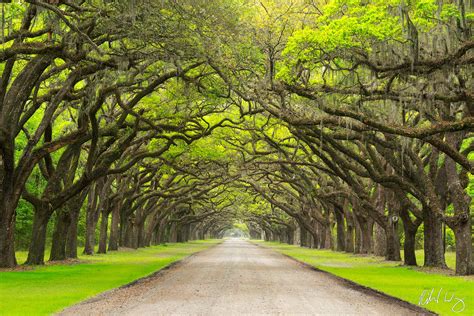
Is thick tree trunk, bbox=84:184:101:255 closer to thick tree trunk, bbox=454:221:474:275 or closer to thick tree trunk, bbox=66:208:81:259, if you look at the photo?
thick tree trunk, bbox=66:208:81:259

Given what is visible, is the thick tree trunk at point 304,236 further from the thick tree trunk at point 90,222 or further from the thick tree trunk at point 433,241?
the thick tree trunk at point 433,241

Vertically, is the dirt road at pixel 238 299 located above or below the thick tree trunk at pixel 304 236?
below

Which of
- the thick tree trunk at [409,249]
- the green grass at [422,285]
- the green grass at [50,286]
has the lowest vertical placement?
the green grass at [50,286]

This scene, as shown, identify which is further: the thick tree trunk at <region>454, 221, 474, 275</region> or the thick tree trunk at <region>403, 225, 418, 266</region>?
the thick tree trunk at <region>403, 225, 418, 266</region>

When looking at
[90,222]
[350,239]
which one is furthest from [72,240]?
[350,239]

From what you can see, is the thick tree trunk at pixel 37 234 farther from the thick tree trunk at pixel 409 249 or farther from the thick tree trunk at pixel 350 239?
the thick tree trunk at pixel 350 239

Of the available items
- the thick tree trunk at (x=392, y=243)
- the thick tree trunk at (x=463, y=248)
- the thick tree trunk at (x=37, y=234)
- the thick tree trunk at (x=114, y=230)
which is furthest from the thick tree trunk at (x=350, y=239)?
the thick tree trunk at (x=37, y=234)

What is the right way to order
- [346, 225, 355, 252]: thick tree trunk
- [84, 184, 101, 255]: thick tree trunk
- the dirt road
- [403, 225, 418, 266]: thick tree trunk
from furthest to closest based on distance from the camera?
[346, 225, 355, 252]: thick tree trunk < [84, 184, 101, 255]: thick tree trunk < [403, 225, 418, 266]: thick tree trunk < the dirt road

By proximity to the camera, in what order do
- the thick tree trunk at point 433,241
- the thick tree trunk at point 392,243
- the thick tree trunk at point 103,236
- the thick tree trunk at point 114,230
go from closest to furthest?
the thick tree trunk at point 433,241
the thick tree trunk at point 392,243
the thick tree trunk at point 103,236
the thick tree trunk at point 114,230

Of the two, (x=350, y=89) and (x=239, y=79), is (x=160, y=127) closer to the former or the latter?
(x=239, y=79)

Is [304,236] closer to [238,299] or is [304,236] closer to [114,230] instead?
[114,230]

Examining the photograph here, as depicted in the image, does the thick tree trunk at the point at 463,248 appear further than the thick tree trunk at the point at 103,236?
No

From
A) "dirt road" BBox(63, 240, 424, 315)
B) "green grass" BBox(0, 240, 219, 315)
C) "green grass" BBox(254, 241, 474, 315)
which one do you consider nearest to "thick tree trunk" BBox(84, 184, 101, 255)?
"green grass" BBox(0, 240, 219, 315)

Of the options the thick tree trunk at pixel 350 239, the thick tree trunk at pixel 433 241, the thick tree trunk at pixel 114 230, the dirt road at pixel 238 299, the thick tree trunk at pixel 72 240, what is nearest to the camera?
the dirt road at pixel 238 299
